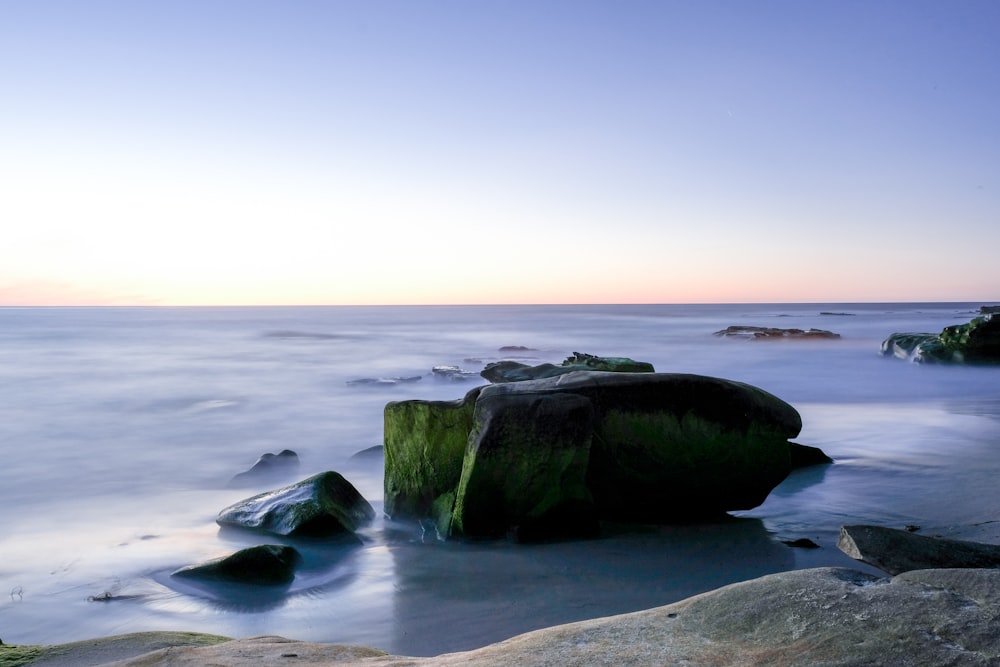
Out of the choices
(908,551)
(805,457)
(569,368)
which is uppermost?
(569,368)

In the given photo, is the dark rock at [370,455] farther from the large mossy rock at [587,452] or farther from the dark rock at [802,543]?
the dark rock at [802,543]

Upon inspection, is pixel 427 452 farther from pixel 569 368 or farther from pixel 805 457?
pixel 569 368

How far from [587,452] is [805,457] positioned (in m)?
3.11

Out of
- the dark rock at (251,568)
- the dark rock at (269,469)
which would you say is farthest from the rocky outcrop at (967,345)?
the dark rock at (251,568)

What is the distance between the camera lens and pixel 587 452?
4598 mm

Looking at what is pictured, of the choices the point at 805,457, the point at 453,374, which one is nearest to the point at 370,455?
the point at 805,457

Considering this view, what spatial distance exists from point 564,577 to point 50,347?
105ft

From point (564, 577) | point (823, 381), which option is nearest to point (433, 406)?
point (564, 577)

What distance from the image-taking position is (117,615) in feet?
13.1

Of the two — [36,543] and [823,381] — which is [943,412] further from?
[36,543]

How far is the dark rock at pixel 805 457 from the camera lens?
6.68m

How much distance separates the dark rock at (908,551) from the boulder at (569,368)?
307 centimetres

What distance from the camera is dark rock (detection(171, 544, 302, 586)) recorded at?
4.14 meters

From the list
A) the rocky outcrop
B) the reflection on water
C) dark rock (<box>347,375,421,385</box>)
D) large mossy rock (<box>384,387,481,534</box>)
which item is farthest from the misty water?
the rocky outcrop
